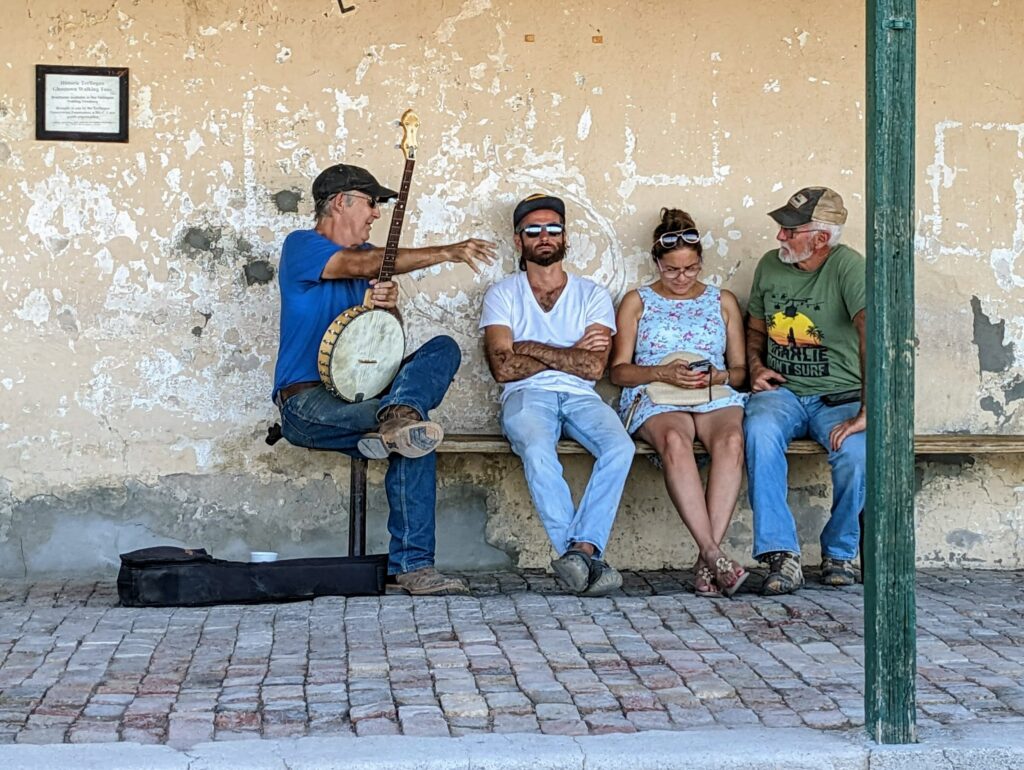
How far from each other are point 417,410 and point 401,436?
195mm

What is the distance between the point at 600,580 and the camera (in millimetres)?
6168

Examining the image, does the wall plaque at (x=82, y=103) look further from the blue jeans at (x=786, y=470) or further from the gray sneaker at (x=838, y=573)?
the gray sneaker at (x=838, y=573)

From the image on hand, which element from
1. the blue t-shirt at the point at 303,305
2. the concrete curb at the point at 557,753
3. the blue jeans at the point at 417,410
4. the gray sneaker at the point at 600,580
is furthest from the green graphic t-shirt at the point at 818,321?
the concrete curb at the point at 557,753

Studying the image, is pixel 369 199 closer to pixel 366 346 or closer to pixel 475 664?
pixel 366 346

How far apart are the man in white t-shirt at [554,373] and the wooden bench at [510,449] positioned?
0.39ft

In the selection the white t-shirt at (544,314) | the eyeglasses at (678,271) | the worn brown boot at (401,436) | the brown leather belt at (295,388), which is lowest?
the worn brown boot at (401,436)

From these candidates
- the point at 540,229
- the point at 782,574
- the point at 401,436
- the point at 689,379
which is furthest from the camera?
the point at 540,229

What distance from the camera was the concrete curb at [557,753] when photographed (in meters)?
3.93

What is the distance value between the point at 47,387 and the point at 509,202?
2.21 m

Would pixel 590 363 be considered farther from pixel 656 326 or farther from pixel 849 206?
pixel 849 206

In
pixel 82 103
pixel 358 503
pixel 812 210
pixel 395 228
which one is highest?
pixel 82 103

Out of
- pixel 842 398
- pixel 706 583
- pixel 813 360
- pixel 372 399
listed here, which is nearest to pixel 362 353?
pixel 372 399

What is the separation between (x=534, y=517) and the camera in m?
7.08

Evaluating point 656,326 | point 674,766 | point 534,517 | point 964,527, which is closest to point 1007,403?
point 964,527
